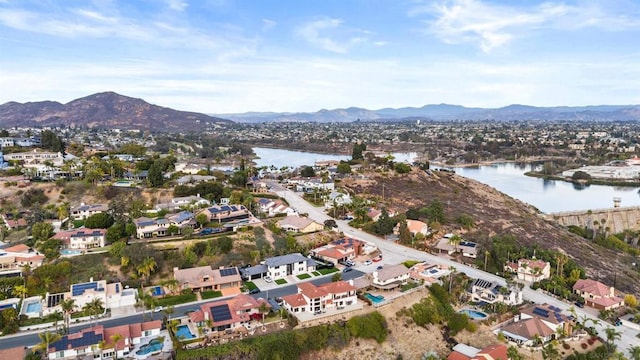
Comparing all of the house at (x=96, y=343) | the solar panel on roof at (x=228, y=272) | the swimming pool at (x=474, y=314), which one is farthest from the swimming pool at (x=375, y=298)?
the house at (x=96, y=343)

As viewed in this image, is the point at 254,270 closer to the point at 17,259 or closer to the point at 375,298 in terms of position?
the point at 375,298

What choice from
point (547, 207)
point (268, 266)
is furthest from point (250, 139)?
point (268, 266)

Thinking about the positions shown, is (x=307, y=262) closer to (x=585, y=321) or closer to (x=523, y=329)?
(x=523, y=329)

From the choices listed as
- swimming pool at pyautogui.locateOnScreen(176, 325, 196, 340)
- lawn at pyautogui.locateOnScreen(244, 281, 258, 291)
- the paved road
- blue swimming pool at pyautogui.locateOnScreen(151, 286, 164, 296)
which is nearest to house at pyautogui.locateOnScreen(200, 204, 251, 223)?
the paved road

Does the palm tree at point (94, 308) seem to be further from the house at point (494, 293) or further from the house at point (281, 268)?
the house at point (494, 293)

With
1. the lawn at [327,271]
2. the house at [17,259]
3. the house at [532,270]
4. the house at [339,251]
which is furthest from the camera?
the house at [339,251]

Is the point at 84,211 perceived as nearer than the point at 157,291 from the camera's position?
No

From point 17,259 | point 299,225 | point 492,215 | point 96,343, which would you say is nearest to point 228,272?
point 96,343
